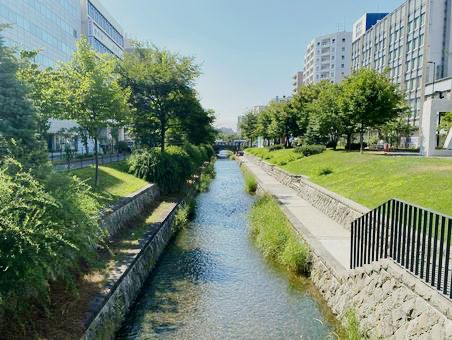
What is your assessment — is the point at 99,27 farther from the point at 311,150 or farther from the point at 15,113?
the point at 15,113

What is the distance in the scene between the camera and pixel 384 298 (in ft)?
21.5

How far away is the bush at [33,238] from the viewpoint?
544 centimetres

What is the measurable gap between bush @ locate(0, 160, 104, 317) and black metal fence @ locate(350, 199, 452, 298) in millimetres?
5693

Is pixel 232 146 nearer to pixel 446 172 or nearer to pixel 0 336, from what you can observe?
pixel 446 172

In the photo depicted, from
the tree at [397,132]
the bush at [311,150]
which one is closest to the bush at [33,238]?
the bush at [311,150]

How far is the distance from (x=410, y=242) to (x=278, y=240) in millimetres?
6564

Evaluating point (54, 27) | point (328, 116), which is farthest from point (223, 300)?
point (54, 27)

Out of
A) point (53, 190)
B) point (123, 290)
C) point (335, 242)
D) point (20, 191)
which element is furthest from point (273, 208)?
point (20, 191)

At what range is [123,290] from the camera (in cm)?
891

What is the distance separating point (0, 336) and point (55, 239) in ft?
5.37

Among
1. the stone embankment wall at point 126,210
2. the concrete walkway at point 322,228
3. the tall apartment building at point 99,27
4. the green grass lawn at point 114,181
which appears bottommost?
the concrete walkway at point 322,228

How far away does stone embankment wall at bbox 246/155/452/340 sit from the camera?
516 cm

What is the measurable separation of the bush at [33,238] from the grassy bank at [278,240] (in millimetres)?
6138

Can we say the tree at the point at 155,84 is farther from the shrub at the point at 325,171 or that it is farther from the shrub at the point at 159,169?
the shrub at the point at 325,171
